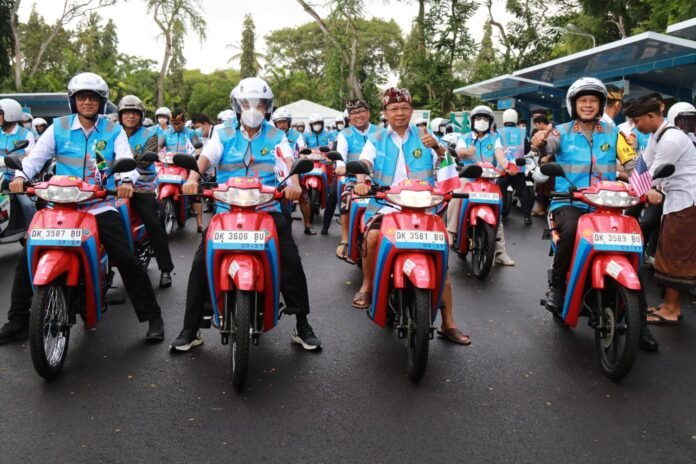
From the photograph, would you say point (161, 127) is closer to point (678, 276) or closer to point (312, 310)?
point (312, 310)

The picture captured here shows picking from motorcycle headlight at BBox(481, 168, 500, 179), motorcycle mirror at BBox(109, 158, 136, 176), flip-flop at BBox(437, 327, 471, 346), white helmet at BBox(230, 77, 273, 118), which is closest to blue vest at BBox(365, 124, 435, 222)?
white helmet at BBox(230, 77, 273, 118)

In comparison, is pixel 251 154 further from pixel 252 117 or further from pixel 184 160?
pixel 184 160

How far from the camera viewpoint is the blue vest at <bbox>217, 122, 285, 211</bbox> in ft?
15.9

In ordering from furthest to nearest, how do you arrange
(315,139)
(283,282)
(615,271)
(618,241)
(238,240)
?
(315,139)
(283,282)
(618,241)
(615,271)
(238,240)

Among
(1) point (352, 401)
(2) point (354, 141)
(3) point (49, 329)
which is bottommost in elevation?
(1) point (352, 401)

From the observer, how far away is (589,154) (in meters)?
5.33

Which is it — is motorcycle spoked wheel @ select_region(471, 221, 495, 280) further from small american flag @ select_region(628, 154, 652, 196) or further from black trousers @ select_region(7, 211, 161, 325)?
black trousers @ select_region(7, 211, 161, 325)

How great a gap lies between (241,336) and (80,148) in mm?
2107

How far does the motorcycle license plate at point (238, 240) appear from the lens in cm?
421

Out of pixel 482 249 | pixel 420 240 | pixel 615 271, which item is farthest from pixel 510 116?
pixel 420 240

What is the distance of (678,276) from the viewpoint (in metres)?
5.64

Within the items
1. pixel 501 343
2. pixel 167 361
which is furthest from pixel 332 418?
pixel 501 343

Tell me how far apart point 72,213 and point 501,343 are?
3344 millimetres

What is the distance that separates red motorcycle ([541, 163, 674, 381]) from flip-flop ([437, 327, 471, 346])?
79 cm
